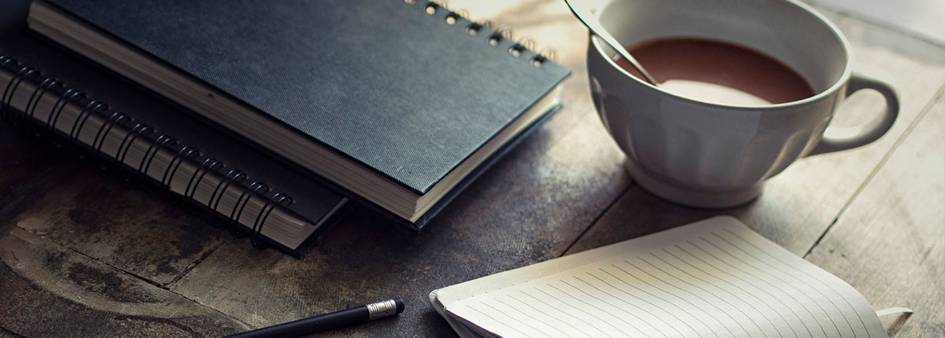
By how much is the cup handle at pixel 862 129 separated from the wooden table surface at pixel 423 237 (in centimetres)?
1

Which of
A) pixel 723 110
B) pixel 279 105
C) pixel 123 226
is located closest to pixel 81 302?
pixel 123 226

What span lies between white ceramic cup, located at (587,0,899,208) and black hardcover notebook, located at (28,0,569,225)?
3.5 inches

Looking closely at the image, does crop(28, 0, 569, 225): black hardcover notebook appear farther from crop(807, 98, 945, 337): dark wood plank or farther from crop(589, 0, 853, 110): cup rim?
crop(807, 98, 945, 337): dark wood plank

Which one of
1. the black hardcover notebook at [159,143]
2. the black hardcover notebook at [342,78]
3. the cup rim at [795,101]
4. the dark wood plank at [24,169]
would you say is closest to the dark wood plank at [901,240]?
the cup rim at [795,101]

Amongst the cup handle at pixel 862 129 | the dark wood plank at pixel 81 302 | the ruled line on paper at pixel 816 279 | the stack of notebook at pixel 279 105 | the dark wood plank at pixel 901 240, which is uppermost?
the cup handle at pixel 862 129

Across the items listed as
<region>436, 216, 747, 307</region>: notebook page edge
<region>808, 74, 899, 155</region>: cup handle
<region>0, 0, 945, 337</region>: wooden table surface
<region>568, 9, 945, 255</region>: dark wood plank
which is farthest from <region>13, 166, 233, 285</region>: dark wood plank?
<region>808, 74, 899, 155</region>: cup handle

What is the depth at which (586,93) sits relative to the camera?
2.97 ft

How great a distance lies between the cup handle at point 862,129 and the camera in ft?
2.38

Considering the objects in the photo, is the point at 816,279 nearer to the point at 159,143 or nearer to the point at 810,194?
the point at 810,194

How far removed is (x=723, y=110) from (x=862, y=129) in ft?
0.46

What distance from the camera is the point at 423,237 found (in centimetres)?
74

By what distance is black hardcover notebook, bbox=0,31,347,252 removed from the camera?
2.32ft

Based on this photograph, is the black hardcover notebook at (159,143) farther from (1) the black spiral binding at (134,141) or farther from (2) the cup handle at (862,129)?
(2) the cup handle at (862,129)

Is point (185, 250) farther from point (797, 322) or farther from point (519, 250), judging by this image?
point (797, 322)
